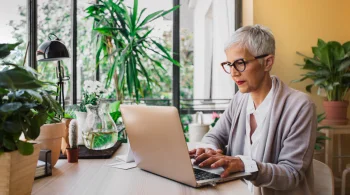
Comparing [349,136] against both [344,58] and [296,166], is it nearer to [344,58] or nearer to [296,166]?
[344,58]

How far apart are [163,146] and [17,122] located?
1.67 ft

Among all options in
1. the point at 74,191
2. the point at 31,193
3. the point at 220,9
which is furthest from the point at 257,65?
the point at 220,9

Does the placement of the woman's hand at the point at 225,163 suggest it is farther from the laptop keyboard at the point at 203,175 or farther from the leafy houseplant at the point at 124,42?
the leafy houseplant at the point at 124,42

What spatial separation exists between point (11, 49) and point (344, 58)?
315 centimetres

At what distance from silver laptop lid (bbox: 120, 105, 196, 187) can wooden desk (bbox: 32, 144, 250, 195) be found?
0.04 metres

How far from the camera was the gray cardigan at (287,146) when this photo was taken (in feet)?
4.39

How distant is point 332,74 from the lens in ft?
11.0

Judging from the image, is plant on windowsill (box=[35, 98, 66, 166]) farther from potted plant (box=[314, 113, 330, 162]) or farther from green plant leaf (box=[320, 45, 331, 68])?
green plant leaf (box=[320, 45, 331, 68])

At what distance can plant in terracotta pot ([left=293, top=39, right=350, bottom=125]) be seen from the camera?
3.33 metres

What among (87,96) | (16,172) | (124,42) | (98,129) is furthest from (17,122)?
(124,42)

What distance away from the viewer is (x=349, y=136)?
12.5 ft

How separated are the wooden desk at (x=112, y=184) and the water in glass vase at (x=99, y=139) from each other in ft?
0.99

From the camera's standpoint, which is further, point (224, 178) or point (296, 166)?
point (296, 166)

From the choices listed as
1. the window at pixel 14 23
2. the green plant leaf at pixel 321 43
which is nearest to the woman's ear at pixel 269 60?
the window at pixel 14 23
